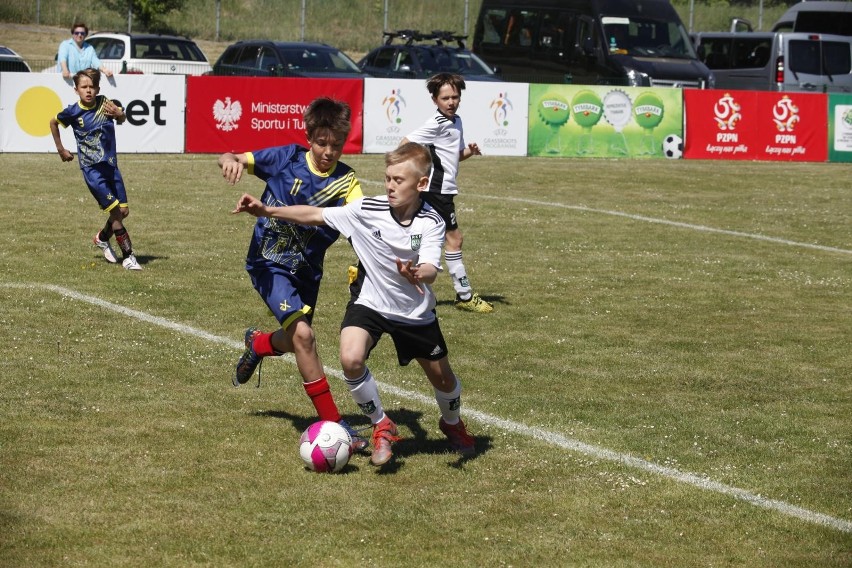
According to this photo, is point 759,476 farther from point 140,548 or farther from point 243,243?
point 243,243

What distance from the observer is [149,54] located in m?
31.9

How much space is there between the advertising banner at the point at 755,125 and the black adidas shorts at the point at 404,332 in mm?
22018

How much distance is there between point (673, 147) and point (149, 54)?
13.2m

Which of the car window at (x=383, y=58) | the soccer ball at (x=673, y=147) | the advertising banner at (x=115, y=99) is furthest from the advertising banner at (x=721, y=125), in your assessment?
the advertising banner at (x=115, y=99)

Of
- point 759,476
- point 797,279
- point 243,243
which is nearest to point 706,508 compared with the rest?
point 759,476

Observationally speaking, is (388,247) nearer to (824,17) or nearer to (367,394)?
(367,394)

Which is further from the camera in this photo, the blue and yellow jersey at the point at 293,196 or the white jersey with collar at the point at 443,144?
the white jersey with collar at the point at 443,144

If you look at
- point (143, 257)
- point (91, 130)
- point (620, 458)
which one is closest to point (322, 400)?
point (620, 458)

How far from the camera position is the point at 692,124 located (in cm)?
2806

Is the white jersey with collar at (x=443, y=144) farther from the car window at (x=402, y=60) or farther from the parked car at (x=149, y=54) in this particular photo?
the parked car at (x=149, y=54)

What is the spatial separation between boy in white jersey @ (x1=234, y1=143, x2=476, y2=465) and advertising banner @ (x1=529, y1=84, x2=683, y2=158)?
2035 cm

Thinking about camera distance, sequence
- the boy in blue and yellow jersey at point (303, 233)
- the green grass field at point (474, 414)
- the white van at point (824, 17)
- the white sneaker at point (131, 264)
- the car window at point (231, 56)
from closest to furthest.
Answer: the green grass field at point (474, 414) < the boy in blue and yellow jersey at point (303, 233) < the white sneaker at point (131, 264) < the car window at point (231, 56) < the white van at point (824, 17)

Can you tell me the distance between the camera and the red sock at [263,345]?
25.5 feet

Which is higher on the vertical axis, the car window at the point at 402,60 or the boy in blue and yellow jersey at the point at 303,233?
the car window at the point at 402,60
